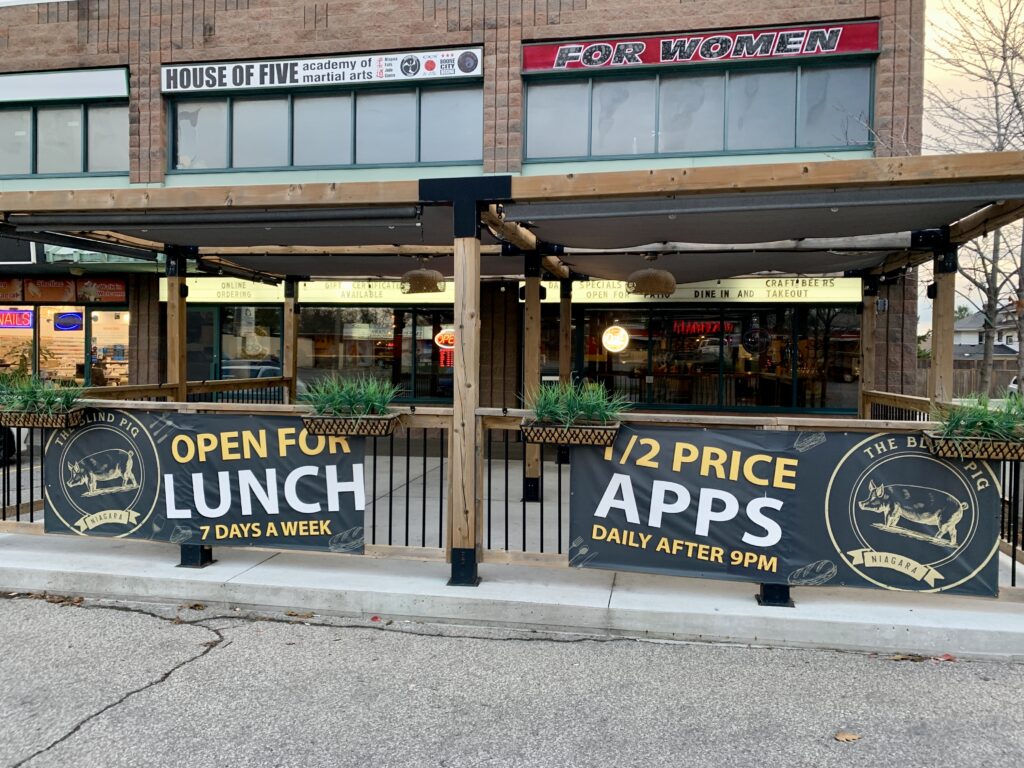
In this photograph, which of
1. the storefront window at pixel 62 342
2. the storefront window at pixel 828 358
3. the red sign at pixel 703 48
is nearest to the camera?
the red sign at pixel 703 48

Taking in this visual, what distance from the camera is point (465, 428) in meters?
5.46

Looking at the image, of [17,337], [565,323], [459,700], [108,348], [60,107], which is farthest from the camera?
[17,337]

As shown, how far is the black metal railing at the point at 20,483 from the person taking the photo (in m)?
6.42

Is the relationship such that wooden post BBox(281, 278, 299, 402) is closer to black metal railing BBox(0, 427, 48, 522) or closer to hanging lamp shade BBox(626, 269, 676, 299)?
black metal railing BBox(0, 427, 48, 522)

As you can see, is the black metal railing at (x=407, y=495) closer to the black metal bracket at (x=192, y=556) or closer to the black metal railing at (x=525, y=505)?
the black metal railing at (x=525, y=505)

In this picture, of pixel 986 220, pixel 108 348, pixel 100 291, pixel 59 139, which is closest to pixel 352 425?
pixel 986 220

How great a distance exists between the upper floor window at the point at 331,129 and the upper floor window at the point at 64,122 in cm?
120

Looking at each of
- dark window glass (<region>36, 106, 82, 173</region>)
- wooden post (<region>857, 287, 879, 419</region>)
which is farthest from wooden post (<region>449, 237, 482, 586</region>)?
dark window glass (<region>36, 106, 82, 173</region>)

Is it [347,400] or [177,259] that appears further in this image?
[177,259]

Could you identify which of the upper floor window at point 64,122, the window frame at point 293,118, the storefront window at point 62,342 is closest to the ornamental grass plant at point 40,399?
the window frame at point 293,118

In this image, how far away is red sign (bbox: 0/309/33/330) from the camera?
1415cm

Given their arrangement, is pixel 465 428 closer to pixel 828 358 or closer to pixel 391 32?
pixel 828 358

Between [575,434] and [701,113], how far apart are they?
794 centimetres

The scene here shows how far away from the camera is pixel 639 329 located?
12477mm
